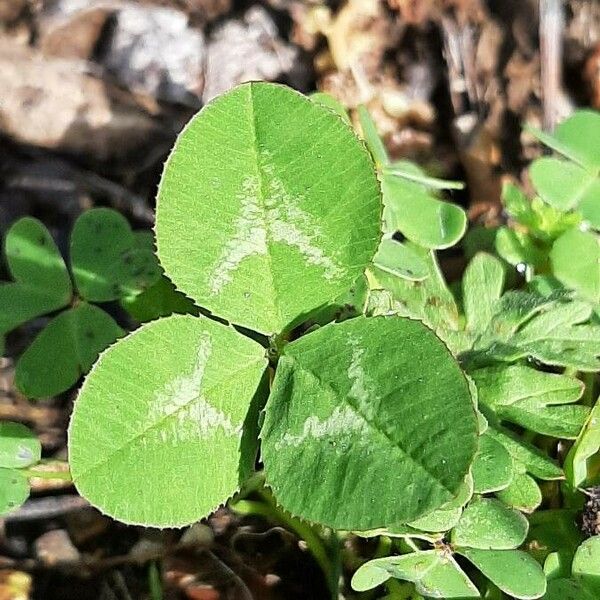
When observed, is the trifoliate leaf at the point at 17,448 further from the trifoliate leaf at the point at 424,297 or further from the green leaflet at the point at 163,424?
the trifoliate leaf at the point at 424,297

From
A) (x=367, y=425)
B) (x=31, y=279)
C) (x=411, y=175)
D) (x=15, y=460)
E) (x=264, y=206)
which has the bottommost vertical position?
(x=15, y=460)

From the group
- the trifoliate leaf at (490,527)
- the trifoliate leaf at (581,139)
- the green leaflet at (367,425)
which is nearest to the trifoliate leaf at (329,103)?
the trifoliate leaf at (581,139)

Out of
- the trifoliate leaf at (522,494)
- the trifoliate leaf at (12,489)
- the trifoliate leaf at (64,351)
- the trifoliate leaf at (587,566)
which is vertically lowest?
the trifoliate leaf at (12,489)

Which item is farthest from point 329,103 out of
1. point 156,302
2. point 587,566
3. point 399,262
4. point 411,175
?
point 587,566

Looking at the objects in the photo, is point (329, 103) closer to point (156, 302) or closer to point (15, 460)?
point (156, 302)

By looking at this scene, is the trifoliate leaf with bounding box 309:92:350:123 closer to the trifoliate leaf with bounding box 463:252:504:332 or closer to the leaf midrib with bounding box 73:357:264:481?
the trifoliate leaf with bounding box 463:252:504:332

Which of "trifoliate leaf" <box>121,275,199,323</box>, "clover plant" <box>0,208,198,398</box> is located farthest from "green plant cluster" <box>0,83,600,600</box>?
"clover plant" <box>0,208,198,398</box>
